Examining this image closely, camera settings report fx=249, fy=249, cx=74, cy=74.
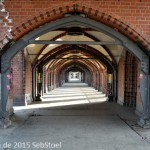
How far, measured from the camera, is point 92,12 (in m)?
6.89

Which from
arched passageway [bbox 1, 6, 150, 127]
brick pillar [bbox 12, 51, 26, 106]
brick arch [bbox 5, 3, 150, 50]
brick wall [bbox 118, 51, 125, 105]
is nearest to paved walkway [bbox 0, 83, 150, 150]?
arched passageway [bbox 1, 6, 150, 127]

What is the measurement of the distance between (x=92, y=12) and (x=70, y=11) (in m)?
0.62

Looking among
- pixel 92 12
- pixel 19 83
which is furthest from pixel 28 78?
pixel 92 12

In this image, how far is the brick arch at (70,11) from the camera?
22.5 feet

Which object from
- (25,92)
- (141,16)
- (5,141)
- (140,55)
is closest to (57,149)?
(5,141)

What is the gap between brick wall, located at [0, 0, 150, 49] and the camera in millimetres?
6855

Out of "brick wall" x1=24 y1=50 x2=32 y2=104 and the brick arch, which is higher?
the brick arch

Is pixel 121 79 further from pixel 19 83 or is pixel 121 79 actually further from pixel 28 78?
pixel 19 83

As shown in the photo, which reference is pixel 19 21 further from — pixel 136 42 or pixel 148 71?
pixel 148 71

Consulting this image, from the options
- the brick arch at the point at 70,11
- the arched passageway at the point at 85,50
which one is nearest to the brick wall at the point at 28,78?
the arched passageway at the point at 85,50

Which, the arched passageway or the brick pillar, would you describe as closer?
the arched passageway

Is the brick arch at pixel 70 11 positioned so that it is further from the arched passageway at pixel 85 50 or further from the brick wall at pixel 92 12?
the arched passageway at pixel 85 50

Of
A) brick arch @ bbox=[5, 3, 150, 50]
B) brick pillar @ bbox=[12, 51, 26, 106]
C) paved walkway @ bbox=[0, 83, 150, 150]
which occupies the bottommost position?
paved walkway @ bbox=[0, 83, 150, 150]

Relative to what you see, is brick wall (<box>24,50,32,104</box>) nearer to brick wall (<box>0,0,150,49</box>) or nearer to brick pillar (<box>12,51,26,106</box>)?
brick pillar (<box>12,51,26,106</box>)
